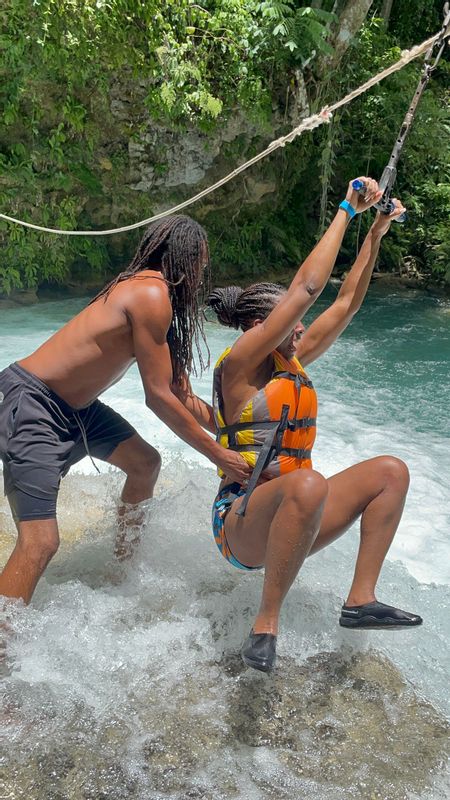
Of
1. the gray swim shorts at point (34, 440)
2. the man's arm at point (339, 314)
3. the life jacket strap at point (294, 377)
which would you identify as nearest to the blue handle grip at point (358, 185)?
the man's arm at point (339, 314)

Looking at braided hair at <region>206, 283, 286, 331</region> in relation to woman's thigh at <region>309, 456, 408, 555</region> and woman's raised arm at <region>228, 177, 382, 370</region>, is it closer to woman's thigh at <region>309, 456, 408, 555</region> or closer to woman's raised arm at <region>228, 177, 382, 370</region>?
woman's raised arm at <region>228, 177, 382, 370</region>

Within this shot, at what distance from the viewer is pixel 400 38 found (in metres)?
13.8

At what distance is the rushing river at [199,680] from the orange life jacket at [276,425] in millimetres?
613

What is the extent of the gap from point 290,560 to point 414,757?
722 mm

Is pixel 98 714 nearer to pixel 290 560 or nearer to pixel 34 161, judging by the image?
pixel 290 560

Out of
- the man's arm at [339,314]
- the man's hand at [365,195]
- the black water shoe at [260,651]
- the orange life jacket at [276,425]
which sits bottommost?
the black water shoe at [260,651]

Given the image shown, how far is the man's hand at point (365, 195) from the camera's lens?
2.73 meters

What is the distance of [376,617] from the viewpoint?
262cm

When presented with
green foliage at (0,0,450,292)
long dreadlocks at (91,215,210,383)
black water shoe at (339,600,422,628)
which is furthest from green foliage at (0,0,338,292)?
black water shoe at (339,600,422,628)

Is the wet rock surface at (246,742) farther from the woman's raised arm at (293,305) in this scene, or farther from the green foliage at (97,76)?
the green foliage at (97,76)

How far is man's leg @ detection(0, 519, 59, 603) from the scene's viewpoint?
2617 millimetres

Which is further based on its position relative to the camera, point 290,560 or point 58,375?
point 58,375

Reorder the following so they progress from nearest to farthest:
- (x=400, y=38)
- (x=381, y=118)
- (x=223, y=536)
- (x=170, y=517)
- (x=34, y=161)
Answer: (x=223, y=536)
(x=170, y=517)
(x=34, y=161)
(x=381, y=118)
(x=400, y=38)

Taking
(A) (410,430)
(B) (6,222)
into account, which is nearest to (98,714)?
(A) (410,430)
